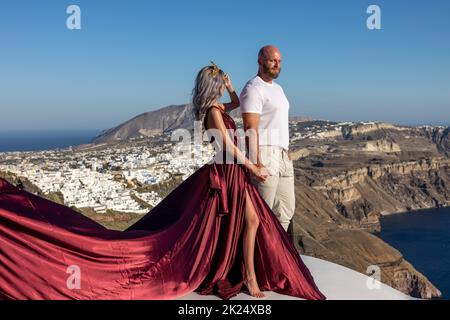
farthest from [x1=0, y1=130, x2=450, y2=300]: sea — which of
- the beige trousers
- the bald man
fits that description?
the bald man

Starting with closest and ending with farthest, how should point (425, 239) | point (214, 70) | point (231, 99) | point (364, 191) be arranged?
point (214, 70), point (231, 99), point (425, 239), point (364, 191)

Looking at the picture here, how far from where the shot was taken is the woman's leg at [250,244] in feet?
13.3

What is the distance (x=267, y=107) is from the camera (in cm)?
425

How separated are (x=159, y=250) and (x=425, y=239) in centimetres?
9945

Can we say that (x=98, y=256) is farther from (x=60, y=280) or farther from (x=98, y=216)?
(x=98, y=216)

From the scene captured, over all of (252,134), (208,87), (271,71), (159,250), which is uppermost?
(271,71)

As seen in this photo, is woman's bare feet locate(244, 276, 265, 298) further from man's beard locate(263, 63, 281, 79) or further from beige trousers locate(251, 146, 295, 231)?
man's beard locate(263, 63, 281, 79)

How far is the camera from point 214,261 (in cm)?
421

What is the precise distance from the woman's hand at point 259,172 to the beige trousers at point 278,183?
9 cm

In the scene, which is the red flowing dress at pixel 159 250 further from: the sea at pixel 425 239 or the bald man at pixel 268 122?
the sea at pixel 425 239

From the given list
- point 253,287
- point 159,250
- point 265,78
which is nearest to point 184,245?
point 159,250

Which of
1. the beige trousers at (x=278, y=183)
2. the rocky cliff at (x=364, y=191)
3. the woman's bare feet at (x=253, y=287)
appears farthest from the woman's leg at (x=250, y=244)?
the rocky cliff at (x=364, y=191)

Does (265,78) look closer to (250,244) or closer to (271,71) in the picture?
(271,71)

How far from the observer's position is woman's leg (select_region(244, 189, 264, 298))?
406 cm
